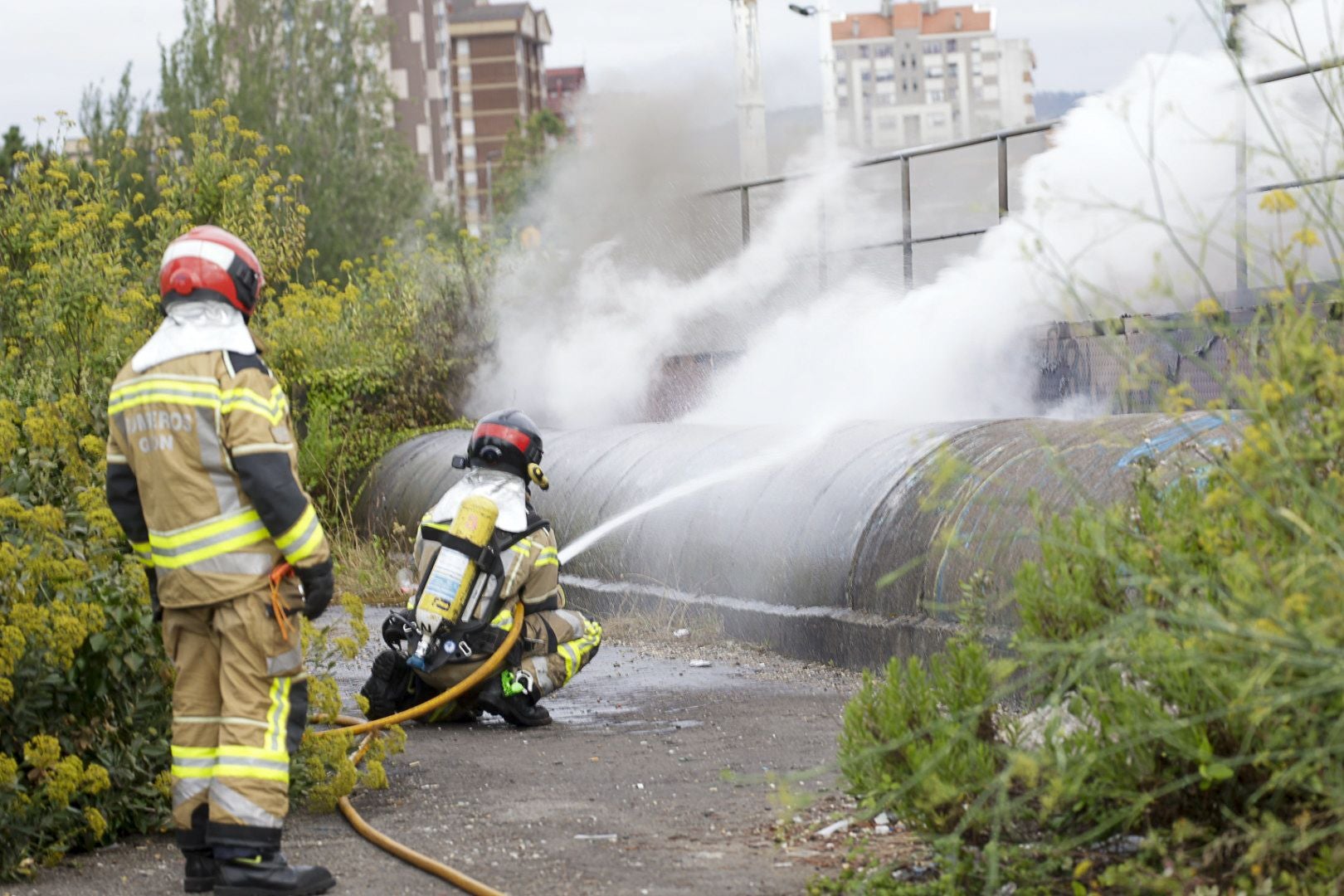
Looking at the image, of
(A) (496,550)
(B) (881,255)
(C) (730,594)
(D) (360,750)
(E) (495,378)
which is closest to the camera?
(D) (360,750)

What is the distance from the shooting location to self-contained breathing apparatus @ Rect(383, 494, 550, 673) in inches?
259

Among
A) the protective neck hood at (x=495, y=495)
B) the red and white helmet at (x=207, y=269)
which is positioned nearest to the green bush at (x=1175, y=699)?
the red and white helmet at (x=207, y=269)

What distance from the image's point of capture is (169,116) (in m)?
37.2

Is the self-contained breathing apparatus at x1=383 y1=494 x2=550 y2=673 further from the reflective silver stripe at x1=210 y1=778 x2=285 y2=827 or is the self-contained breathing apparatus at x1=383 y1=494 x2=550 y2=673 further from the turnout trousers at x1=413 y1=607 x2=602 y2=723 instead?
the reflective silver stripe at x1=210 y1=778 x2=285 y2=827

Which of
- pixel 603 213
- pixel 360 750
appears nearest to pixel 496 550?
pixel 360 750

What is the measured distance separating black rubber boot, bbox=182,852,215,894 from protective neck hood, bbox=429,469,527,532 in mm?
2450

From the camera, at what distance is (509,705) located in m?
6.82

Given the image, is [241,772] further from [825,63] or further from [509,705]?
[825,63]

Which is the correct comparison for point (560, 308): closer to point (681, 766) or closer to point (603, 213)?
point (603, 213)

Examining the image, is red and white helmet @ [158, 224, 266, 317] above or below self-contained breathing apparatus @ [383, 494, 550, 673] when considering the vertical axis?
above

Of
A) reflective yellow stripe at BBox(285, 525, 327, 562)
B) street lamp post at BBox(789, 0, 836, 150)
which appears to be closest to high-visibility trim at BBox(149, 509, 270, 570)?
reflective yellow stripe at BBox(285, 525, 327, 562)

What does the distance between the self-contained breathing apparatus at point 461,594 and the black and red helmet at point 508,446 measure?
26 centimetres

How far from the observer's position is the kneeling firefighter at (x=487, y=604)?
660 cm

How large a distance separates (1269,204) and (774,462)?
233 inches
